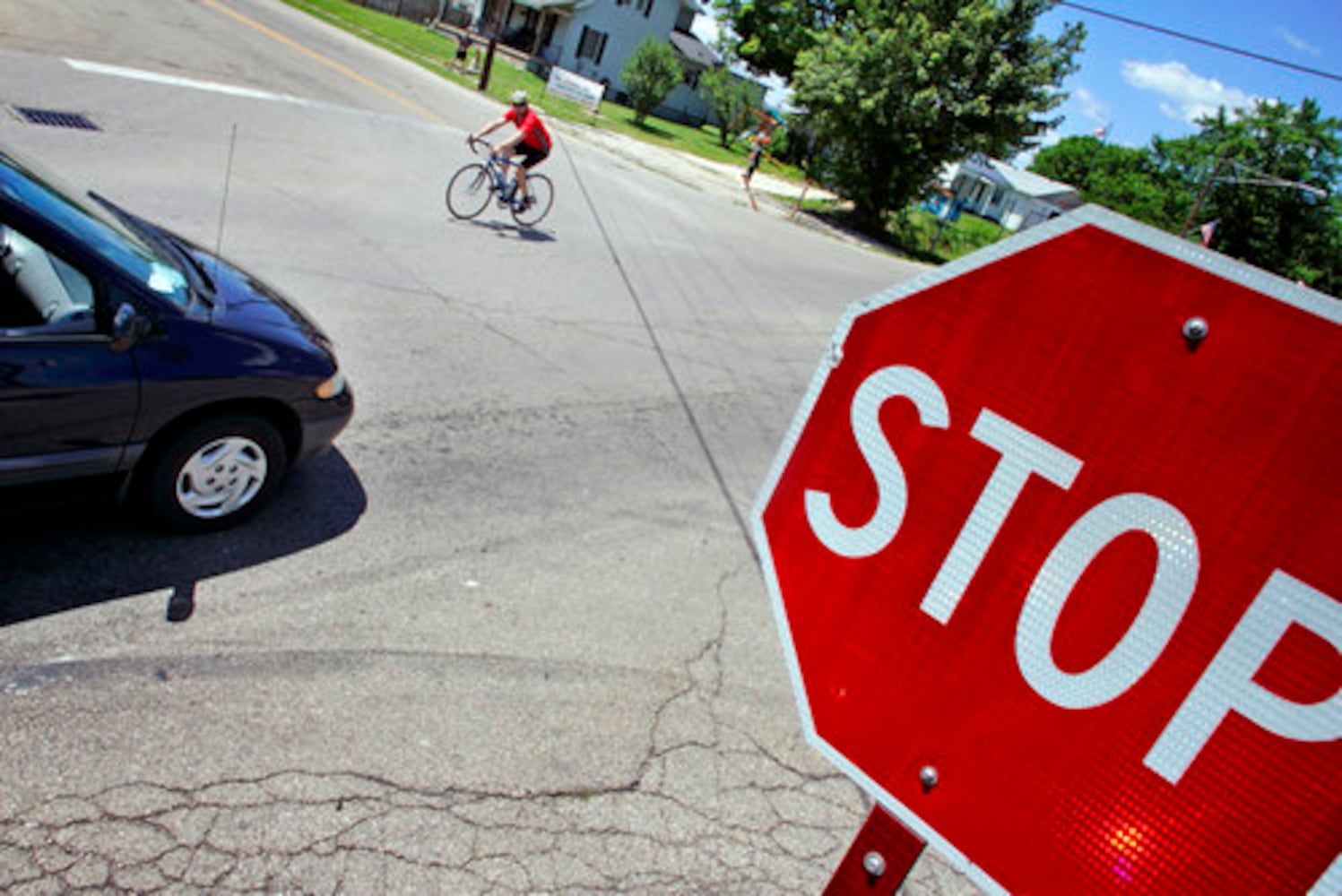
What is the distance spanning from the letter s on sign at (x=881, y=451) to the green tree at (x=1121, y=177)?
59412mm

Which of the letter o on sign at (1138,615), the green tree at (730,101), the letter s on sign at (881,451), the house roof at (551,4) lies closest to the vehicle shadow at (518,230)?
the letter s on sign at (881,451)

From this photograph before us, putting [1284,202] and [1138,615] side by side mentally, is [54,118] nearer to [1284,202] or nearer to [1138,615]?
[1138,615]

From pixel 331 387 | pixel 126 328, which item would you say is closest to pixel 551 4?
pixel 331 387

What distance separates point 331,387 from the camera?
187 inches

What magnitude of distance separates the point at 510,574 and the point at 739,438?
3379 millimetres

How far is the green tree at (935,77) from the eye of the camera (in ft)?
81.3

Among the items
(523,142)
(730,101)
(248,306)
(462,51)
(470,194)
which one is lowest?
(470,194)

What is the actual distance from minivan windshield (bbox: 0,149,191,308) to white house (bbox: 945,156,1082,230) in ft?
255

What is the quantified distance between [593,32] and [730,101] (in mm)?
8107

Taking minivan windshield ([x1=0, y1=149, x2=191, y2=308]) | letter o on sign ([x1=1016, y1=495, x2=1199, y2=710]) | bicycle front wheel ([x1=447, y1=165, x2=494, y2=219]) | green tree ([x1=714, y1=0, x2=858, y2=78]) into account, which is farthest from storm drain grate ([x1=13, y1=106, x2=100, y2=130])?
green tree ([x1=714, y1=0, x2=858, y2=78])

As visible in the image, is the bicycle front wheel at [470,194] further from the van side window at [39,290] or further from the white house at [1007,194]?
the white house at [1007,194]

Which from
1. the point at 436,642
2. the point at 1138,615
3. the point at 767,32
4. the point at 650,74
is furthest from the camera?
Answer: the point at 767,32

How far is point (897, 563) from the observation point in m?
1.47

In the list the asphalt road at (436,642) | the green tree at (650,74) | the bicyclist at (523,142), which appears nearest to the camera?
the asphalt road at (436,642)
